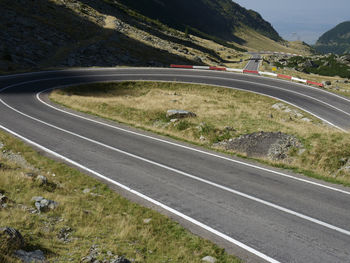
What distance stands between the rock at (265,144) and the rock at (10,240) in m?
12.7

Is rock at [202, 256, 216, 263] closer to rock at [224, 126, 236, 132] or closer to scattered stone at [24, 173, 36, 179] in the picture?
scattered stone at [24, 173, 36, 179]

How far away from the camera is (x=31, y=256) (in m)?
6.43


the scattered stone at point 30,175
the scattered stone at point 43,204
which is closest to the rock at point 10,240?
the scattered stone at point 43,204

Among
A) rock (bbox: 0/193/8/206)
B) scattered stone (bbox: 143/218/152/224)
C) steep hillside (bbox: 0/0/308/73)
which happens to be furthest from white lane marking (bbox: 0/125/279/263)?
steep hillside (bbox: 0/0/308/73)

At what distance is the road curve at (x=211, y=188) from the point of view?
8227mm

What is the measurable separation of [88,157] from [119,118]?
9.48 m

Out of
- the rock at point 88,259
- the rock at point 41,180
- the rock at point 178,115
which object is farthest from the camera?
the rock at point 178,115

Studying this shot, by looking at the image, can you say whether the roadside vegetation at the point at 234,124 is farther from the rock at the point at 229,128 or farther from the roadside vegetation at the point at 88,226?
the roadside vegetation at the point at 88,226

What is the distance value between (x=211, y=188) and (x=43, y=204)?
6.20 meters

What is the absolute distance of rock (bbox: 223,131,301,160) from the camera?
671 inches

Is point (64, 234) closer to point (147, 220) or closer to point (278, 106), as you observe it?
point (147, 220)

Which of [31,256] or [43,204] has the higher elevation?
[31,256]

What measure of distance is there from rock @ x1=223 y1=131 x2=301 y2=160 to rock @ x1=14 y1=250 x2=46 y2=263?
12442mm

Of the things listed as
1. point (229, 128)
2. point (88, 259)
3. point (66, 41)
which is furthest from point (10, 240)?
point (66, 41)
